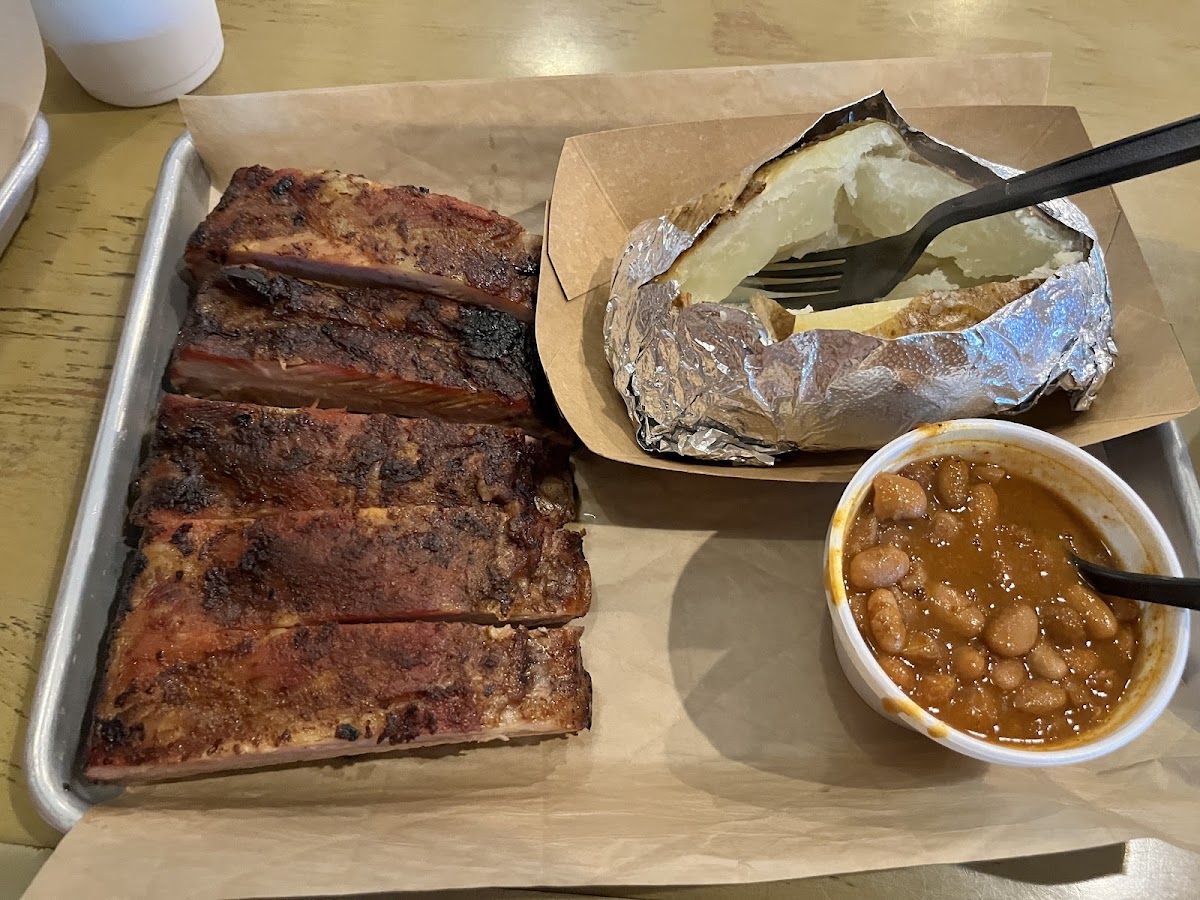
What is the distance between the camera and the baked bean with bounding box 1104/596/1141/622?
1211 millimetres

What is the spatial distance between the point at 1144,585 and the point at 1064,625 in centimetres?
12

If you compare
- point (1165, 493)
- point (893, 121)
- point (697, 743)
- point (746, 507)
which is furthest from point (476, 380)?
point (1165, 493)

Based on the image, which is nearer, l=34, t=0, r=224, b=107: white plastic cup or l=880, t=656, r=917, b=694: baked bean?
l=880, t=656, r=917, b=694: baked bean

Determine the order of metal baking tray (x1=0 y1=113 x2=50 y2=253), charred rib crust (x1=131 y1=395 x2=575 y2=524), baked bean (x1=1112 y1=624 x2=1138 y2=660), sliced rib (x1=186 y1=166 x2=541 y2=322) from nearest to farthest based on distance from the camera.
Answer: baked bean (x1=1112 y1=624 x2=1138 y2=660) → charred rib crust (x1=131 y1=395 x2=575 y2=524) → sliced rib (x1=186 y1=166 x2=541 y2=322) → metal baking tray (x1=0 y1=113 x2=50 y2=253)

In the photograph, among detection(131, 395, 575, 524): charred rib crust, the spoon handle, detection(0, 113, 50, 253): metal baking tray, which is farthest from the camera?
detection(0, 113, 50, 253): metal baking tray

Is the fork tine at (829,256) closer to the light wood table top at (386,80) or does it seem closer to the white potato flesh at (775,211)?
the white potato flesh at (775,211)

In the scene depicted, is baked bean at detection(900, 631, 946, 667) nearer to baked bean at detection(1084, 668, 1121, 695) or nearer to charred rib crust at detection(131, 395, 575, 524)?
baked bean at detection(1084, 668, 1121, 695)

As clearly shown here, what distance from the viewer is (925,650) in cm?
118

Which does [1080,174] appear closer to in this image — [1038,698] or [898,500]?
[898,500]

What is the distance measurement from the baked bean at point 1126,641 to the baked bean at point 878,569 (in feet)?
1.08

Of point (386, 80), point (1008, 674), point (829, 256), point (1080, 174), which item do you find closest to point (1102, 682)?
point (1008, 674)

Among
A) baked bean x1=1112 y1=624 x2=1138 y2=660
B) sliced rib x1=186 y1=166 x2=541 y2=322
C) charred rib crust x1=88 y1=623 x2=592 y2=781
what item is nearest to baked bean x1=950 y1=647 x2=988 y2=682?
baked bean x1=1112 y1=624 x2=1138 y2=660

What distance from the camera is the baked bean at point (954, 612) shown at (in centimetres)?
118

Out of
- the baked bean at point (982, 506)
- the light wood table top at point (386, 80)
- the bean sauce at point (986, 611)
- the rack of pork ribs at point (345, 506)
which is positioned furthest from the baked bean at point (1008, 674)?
the rack of pork ribs at point (345, 506)
